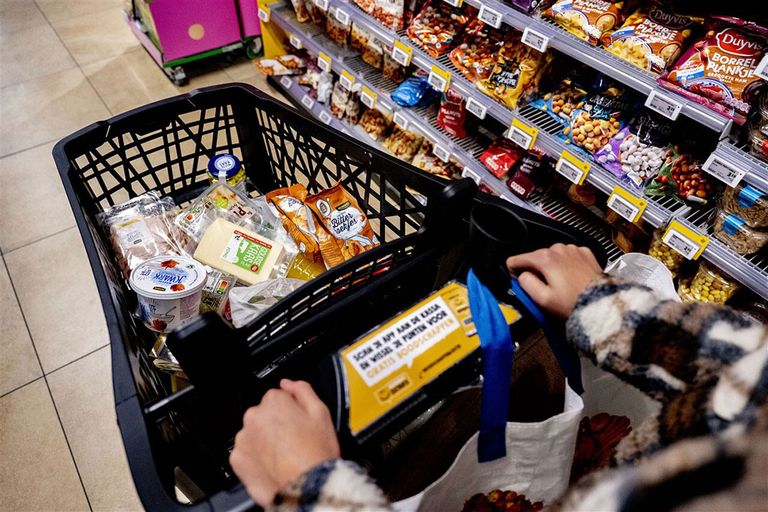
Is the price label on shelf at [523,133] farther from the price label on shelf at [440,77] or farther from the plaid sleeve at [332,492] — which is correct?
the plaid sleeve at [332,492]

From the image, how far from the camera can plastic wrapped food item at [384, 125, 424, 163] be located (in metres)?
2.58

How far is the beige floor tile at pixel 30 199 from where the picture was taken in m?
2.28

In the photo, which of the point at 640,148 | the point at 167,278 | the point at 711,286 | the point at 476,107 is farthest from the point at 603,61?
the point at 167,278

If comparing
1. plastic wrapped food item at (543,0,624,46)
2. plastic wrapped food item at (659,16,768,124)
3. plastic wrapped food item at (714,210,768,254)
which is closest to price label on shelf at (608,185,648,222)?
plastic wrapped food item at (714,210,768,254)

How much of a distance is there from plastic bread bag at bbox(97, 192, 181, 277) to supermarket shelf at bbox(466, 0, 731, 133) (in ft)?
4.28

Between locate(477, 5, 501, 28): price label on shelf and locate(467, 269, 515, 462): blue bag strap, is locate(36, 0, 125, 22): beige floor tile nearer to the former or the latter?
locate(477, 5, 501, 28): price label on shelf

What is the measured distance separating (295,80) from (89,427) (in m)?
2.21

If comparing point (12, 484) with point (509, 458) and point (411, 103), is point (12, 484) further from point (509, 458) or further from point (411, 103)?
point (411, 103)

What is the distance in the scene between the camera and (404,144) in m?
2.60

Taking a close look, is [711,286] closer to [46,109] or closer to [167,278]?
[167,278]

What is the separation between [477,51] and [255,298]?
1.53m

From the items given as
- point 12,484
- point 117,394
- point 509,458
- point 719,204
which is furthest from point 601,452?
point 12,484

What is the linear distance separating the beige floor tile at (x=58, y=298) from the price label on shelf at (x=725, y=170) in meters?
2.08

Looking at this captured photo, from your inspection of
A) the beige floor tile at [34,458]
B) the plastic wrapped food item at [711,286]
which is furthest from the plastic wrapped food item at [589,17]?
the beige floor tile at [34,458]
